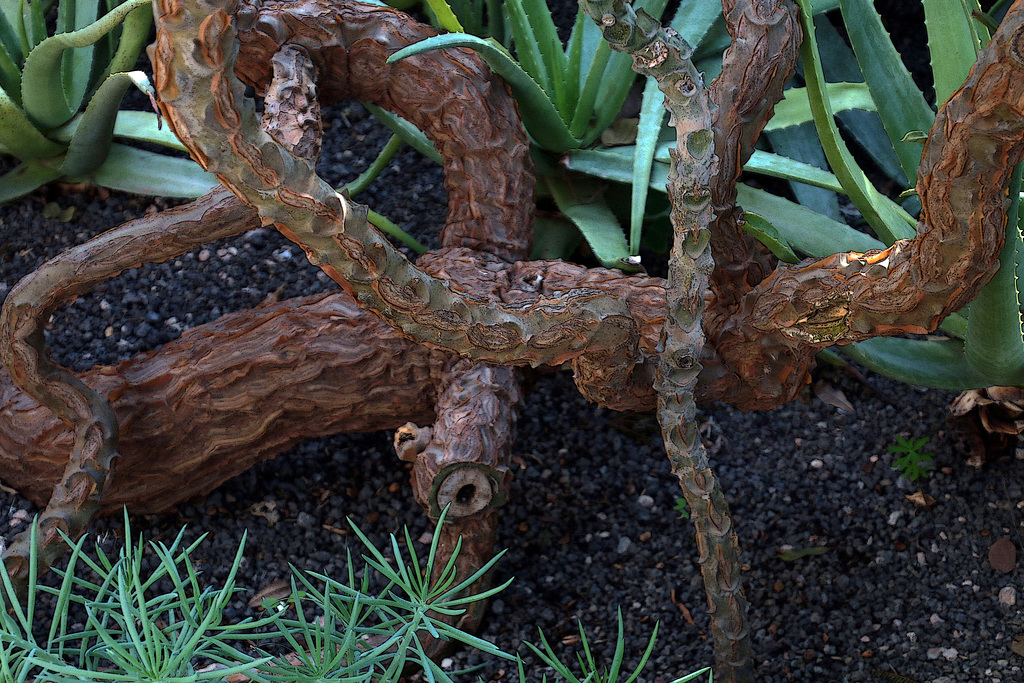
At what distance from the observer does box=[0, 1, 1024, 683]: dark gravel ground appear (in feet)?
3.59

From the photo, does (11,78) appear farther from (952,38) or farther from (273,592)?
(952,38)

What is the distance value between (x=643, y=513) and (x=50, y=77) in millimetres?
1077

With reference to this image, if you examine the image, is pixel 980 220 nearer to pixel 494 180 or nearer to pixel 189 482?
pixel 494 180

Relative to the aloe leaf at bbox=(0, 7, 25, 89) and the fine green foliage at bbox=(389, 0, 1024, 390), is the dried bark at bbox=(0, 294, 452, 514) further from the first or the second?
the aloe leaf at bbox=(0, 7, 25, 89)

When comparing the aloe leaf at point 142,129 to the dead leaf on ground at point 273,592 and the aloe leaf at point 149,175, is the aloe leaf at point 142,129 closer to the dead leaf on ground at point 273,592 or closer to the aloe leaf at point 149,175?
the aloe leaf at point 149,175

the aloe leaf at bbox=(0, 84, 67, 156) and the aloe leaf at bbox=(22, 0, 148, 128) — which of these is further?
the aloe leaf at bbox=(0, 84, 67, 156)

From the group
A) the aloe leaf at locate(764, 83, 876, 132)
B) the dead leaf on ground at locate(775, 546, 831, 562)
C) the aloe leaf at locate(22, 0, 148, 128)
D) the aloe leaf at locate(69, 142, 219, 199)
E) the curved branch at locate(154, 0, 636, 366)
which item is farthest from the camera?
the aloe leaf at locate(69, 142, 219, 199)

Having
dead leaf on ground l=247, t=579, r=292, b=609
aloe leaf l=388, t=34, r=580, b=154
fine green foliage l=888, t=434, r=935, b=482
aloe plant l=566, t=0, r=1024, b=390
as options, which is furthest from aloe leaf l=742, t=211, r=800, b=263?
dead leaf on ground l=247, t=579, r=292, b=609

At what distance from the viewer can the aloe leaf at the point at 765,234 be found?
941mm

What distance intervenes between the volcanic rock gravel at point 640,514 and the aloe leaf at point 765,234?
44 cm

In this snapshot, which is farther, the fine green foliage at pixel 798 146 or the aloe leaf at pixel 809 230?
the aloe leaf at pixel 809 230

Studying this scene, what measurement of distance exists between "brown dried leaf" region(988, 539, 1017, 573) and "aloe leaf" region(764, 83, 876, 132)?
65 centimetres

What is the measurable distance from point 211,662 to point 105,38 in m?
1.07

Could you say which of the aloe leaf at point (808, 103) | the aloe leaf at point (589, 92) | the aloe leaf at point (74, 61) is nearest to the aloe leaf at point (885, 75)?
the aloe leaf at point (808, 103)
